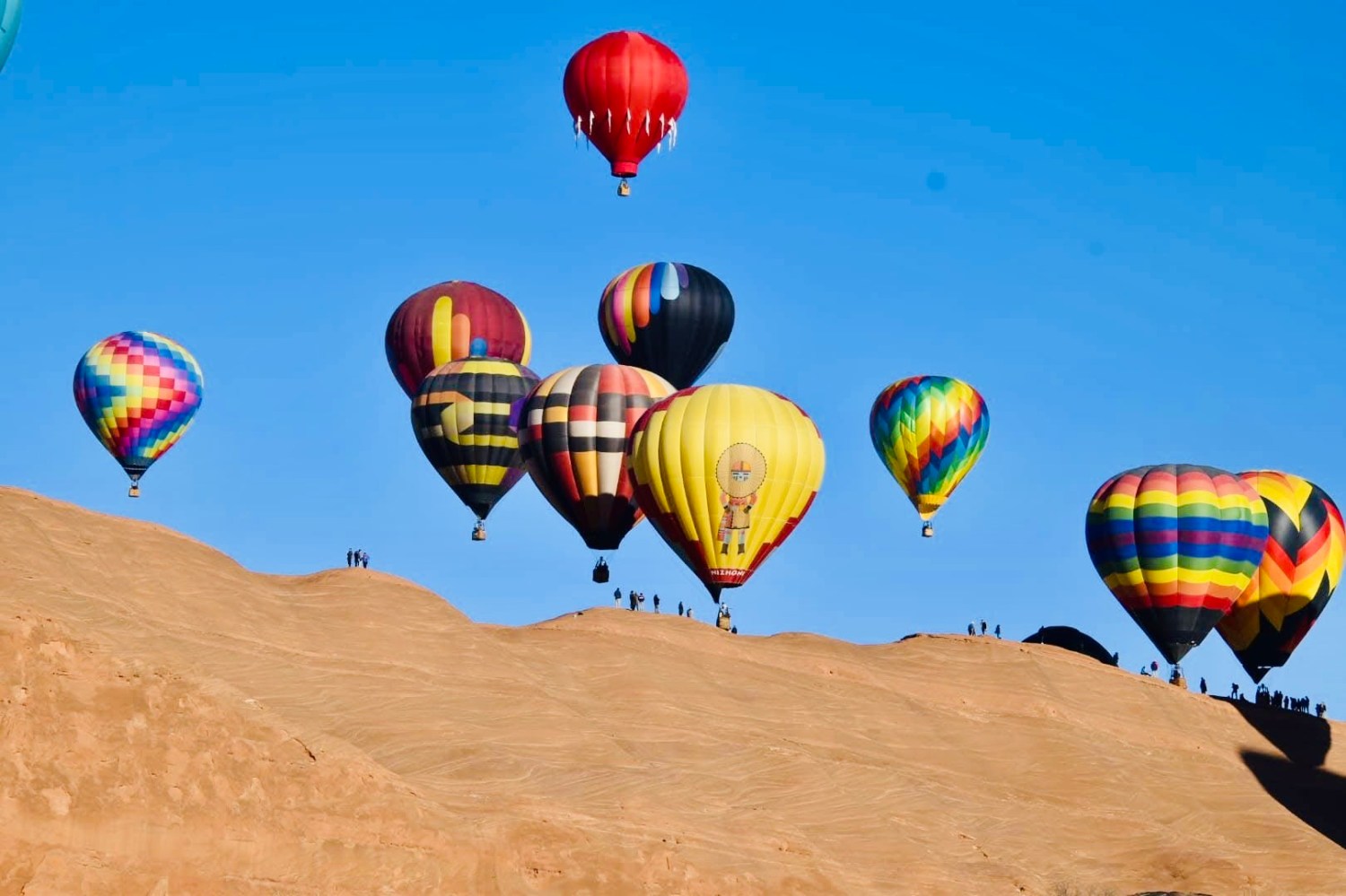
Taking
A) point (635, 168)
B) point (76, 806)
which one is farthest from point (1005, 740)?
point (76, 806)

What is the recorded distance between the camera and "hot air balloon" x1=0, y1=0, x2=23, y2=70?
1663 inches

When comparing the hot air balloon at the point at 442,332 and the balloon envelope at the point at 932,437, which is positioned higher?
the hot air balloon at the point at 442,332

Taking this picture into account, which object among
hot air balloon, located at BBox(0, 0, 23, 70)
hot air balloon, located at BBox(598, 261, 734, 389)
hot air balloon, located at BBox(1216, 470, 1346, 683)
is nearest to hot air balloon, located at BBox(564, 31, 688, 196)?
hot air balloon, located at BBox(598, 261, 734, 389)

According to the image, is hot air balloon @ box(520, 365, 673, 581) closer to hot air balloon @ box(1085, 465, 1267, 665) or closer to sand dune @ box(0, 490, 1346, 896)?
sand dune @ box(0, 490, 1346, 896)

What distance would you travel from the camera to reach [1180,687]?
6656 centimetres

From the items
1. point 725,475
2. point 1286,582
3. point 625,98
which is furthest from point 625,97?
point 1286,582

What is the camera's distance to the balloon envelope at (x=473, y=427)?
7319 centimetres

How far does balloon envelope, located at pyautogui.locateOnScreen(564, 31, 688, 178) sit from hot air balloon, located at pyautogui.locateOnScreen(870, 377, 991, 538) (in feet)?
50.2

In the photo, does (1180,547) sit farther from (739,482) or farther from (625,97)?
(625,97)

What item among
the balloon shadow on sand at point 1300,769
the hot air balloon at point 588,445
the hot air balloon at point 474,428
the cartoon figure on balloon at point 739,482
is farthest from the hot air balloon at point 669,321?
the balloon shadow on sand at point 1300,769

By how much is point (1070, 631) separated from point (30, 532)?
122ft

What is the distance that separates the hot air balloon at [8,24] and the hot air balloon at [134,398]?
36483 millimetres

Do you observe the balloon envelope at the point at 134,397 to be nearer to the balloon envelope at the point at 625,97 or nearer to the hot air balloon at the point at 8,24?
the balloon envelope at the point at 625,97

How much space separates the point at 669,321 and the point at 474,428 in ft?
27.4
